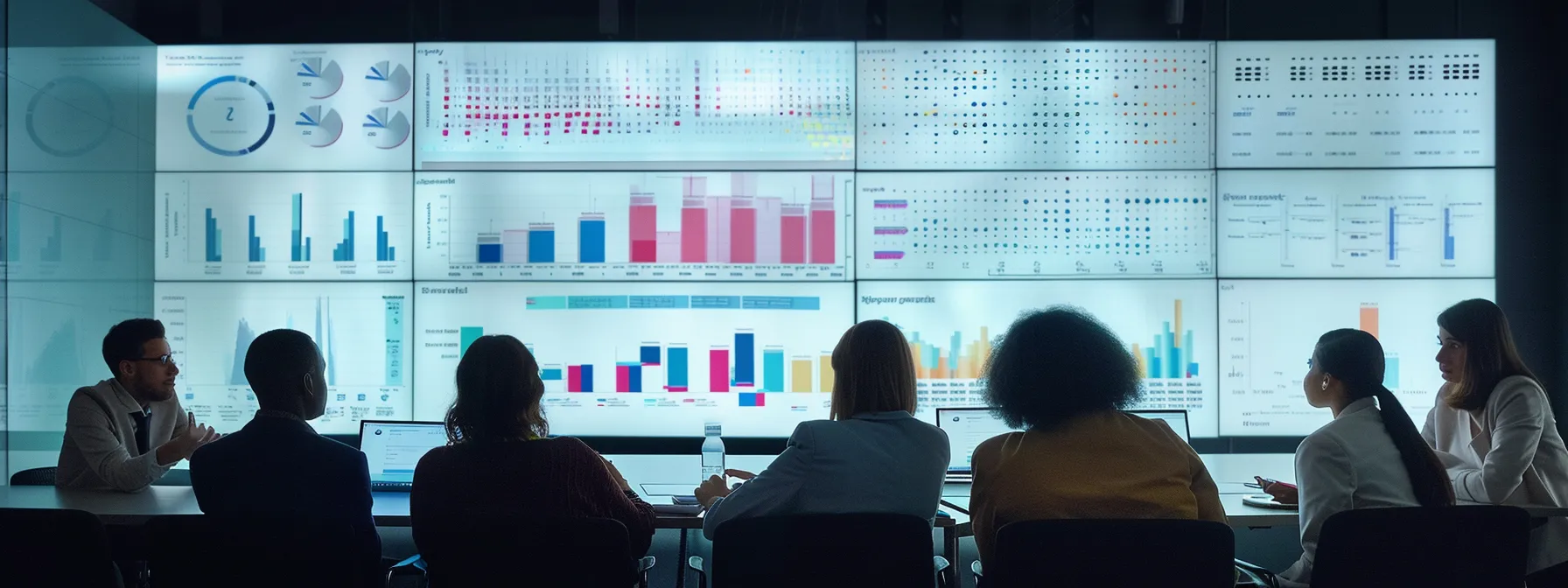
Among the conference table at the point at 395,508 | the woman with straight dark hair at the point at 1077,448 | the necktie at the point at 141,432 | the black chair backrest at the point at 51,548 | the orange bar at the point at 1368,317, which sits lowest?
the conference table at the point at 395,508

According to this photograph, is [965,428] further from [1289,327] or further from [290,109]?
[290,109]

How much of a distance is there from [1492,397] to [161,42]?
187 inches

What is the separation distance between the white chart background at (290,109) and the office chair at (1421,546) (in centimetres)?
330

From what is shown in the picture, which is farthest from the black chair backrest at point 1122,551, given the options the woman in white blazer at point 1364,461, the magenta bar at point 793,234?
the magenta bar at point 793,234

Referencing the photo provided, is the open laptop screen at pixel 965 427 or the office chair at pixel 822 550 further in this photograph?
the open laptop screen at pixel 965 427

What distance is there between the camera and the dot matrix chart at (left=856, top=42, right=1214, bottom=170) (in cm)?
379

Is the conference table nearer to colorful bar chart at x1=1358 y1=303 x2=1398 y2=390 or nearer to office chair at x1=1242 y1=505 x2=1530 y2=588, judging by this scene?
office chair at x1=1242 y1=505 x2=1530 y2=588

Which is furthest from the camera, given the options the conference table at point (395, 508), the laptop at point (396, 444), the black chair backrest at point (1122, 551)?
the laptop at point (396, 444)

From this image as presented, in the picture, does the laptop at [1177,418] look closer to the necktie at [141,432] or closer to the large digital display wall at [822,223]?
the large digital display wall at [822,223]

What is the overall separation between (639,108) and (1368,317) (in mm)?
2902

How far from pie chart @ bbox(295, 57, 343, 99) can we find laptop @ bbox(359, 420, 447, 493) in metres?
1.41

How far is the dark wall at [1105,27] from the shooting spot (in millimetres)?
3842

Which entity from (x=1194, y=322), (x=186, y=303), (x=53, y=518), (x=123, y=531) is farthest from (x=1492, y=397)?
(x=186, y=303)

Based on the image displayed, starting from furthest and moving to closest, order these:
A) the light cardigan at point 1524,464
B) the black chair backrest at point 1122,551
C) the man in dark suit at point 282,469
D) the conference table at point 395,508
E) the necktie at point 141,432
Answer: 1. the necktie at point 141,432
2. the light cardigan at point 1524,464
3. the conference table at point 395,508
4. the man in dark suit at point 282,469
5. the black chair backrest at point 1122,551
